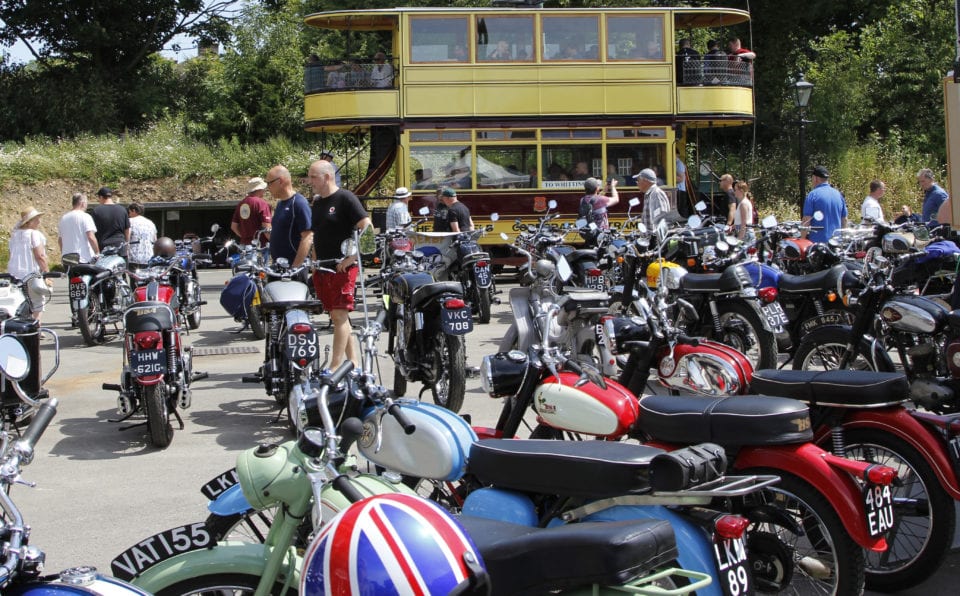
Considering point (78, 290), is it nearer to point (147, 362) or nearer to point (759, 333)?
point (147, 362)

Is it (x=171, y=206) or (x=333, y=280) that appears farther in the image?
(x=171, y=206)

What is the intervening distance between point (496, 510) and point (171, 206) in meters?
27.2

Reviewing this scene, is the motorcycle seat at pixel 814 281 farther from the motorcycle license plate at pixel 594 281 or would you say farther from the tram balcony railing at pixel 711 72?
the tram balcony railing at pixel 711 72

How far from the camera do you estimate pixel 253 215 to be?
12867mm

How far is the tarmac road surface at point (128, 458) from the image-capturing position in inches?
216

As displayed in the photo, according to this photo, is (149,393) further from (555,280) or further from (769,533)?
(769,533)

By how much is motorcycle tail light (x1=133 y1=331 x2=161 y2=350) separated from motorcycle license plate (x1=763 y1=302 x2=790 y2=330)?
456 centimetres

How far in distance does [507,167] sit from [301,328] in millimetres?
12276

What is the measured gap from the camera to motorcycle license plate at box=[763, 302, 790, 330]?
839 cm

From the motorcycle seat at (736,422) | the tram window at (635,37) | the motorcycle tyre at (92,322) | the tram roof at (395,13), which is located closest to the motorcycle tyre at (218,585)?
the motorcycle seat at (736,422)

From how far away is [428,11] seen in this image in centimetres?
1908

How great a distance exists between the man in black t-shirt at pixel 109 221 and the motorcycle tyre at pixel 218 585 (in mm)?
12304

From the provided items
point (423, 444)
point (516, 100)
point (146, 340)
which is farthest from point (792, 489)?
point (516, 100)

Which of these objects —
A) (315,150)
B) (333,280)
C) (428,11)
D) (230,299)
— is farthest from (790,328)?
(315,150)
